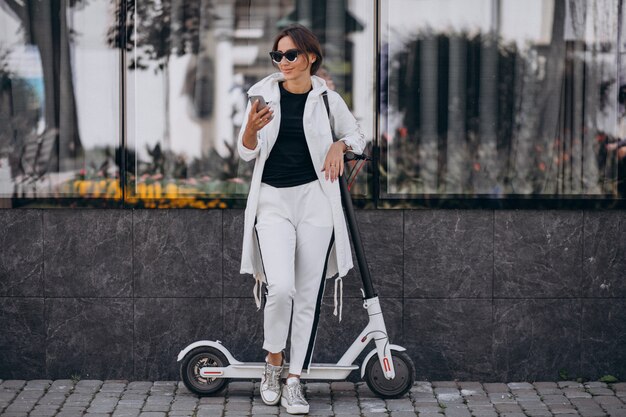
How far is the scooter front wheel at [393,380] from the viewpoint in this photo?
6.82 metres

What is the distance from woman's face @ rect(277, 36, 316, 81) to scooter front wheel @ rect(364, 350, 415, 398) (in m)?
1.71

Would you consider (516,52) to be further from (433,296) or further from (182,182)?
(182,182)

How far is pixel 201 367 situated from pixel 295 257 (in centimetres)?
89

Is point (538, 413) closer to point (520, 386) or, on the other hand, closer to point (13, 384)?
point (520, 386)

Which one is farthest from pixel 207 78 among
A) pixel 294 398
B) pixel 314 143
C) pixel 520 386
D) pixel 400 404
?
pixel 520 386

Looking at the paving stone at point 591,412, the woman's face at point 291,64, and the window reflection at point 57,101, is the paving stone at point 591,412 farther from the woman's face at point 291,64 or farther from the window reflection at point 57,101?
the window reflection at point 57,101

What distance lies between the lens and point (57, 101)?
749 cm

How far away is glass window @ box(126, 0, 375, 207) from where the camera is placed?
7.46m

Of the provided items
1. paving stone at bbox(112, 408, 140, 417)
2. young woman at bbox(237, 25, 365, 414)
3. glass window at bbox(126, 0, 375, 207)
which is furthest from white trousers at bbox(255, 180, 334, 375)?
glass window at bbox(126, 0, 375, 207)

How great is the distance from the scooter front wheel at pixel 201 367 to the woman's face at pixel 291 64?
166 centimetres

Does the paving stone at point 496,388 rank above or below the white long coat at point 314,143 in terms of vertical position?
below

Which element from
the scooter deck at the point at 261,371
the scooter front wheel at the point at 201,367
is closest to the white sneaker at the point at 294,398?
the scooter deck at the point at 261,371

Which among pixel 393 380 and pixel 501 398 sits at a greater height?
pixel 393 380

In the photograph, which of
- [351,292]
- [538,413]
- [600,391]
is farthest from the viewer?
[351,292]
